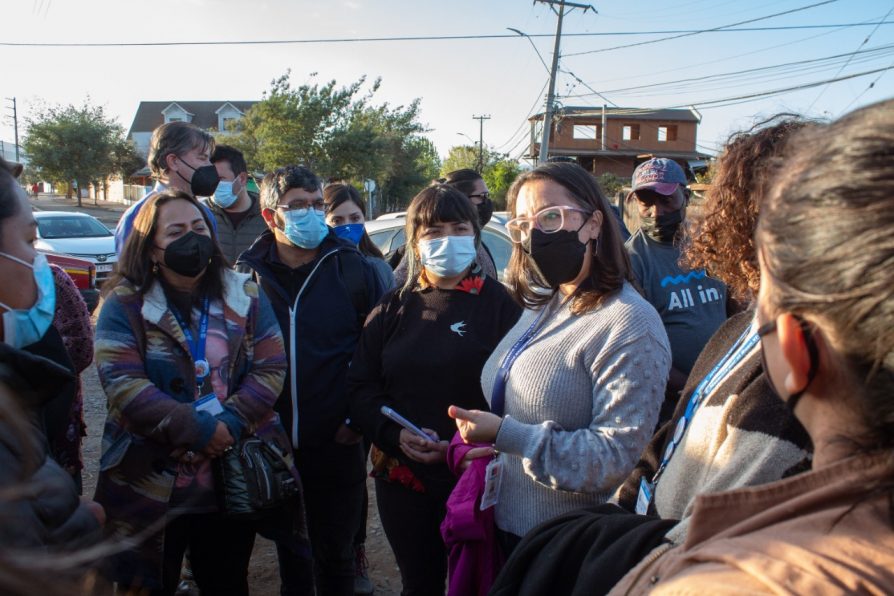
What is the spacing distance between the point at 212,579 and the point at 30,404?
187 cm

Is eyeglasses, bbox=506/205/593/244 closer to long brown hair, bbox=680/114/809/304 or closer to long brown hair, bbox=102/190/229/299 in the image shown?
long brown hair, bbox=680/114/809/304

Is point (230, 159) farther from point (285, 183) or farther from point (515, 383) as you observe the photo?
point (515, 383)

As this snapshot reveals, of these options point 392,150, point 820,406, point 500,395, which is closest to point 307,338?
point 500,395

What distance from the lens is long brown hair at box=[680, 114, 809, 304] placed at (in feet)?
6.40

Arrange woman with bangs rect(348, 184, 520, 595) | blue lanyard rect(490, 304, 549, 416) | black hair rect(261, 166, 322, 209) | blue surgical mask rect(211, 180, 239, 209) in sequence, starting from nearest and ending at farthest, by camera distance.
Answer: blue lanyard rect(490, 304, 549, 416) → woman with bangs rect(348, 184, 520, 595) → black hair rect(261, 166, 322, 209) → blue surgical mask rect(211, 180, 239, 209)

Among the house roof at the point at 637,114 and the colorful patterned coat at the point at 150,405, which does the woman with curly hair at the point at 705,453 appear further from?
the house roof at the point at 637,114

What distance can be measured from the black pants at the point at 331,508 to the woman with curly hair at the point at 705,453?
190 cm

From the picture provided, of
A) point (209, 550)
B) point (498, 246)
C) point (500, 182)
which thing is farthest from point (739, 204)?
point (500, 182)

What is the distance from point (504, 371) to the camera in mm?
2396

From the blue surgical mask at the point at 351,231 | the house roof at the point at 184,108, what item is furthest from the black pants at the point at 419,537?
the house roof at the point at 184,108

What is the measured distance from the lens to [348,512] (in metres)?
3.46

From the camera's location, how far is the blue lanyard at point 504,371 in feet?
7.85

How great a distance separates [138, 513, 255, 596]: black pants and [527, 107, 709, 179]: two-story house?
52.6m

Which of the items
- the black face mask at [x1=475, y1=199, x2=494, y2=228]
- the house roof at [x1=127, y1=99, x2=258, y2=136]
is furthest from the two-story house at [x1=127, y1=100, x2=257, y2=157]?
the black face mask at [x1=475, y1=199, x2=494, y2=228]
